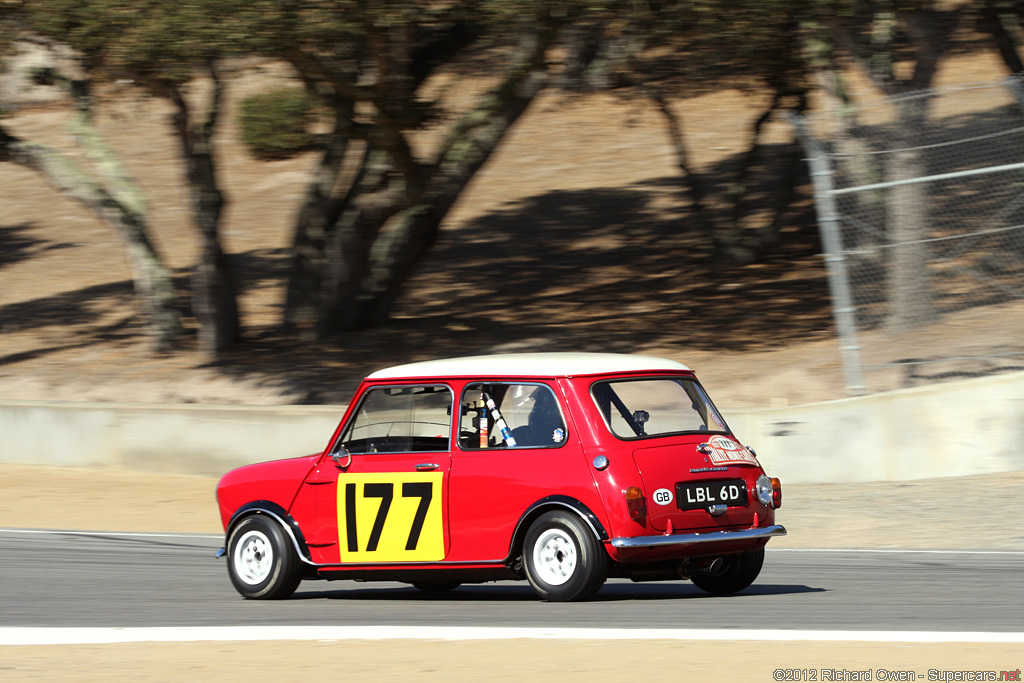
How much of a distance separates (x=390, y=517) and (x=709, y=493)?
2017mm

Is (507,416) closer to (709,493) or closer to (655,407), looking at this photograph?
(655,407)

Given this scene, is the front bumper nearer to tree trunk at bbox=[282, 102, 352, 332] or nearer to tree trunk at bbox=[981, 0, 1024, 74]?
tree trunk at bbox=[282, 102, 352, 332]

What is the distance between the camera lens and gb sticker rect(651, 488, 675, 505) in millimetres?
8367

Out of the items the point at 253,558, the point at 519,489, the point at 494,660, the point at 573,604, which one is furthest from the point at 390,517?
the point at 494,660

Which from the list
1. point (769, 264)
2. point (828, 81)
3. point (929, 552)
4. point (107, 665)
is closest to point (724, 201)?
point (769, 264)

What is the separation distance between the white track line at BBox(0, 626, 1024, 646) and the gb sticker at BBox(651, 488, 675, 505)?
999 mm

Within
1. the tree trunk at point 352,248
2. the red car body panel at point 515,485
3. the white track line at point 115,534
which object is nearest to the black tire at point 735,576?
the red car body panel at point 515,485

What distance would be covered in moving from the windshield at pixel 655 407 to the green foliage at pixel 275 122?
73.5 feet

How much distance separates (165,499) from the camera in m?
16.7

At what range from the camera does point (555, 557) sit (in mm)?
8523

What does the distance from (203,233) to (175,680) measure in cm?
1728

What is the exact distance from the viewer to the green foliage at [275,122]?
30.8 metres

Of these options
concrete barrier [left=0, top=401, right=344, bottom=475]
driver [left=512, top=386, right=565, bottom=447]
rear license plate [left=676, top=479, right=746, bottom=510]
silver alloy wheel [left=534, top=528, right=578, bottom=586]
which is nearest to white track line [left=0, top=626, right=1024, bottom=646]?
silver alloy wheel [left=534, top=528, right=578, bottom=586]

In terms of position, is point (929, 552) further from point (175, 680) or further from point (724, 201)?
point (724, 201)
